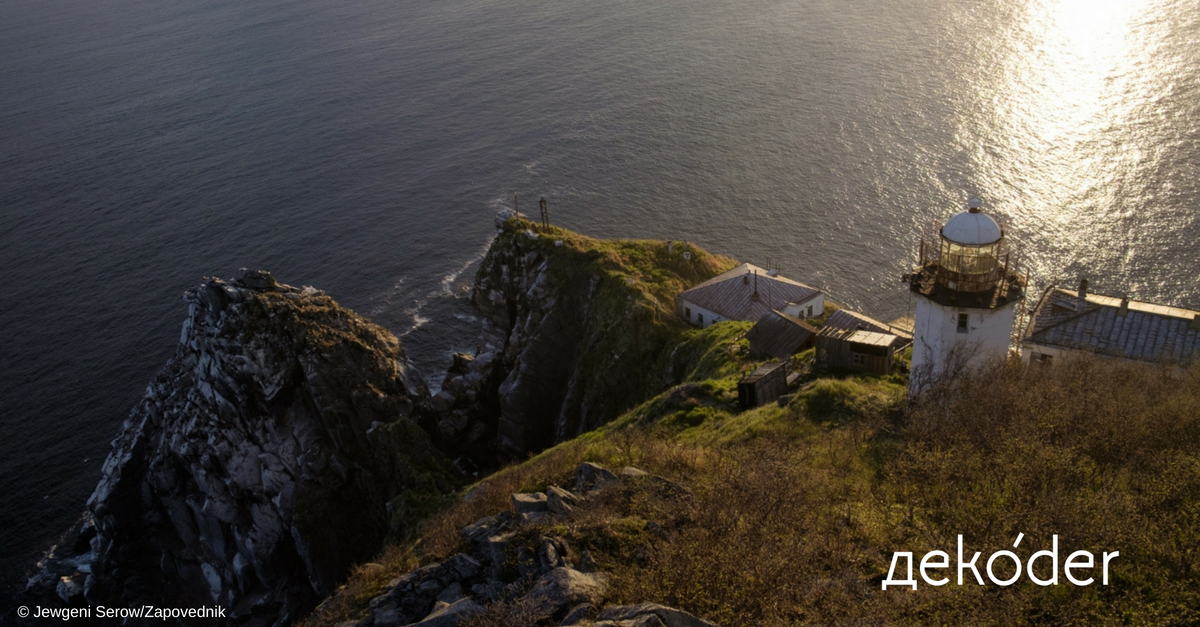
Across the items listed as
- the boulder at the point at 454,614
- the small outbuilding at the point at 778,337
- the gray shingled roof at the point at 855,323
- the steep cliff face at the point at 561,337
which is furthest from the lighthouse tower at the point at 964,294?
the steep cliff face at the point at 561,337

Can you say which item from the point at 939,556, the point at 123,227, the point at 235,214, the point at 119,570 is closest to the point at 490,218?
the point at 235,214

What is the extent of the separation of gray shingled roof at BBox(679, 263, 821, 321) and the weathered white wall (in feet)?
86.3

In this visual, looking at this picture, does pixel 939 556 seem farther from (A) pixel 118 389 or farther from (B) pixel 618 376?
(A) pixel 118 389

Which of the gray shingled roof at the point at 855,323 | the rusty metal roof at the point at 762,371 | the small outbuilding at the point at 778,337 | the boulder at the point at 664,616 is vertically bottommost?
the gray shingled roof at the point at 855,323

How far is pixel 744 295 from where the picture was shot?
61.5m

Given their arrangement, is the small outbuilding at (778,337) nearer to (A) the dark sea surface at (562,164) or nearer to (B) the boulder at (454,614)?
(B) the boulder at (454,614)

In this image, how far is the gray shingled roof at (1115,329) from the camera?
148 feet

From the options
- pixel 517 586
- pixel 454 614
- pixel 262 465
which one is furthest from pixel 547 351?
pixel 454 614

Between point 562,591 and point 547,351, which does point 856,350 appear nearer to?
point 562,591

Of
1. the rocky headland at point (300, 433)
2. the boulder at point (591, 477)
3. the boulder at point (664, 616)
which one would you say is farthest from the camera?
the rocky headland at point (300, 433)

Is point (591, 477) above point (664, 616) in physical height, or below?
below

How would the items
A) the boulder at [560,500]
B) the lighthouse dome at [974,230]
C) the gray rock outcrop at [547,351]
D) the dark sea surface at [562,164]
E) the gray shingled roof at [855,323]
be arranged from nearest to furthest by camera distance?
the boulder at [560,500], the lighthouse dome at [974,230], the gray shingled roof at [855,323], the gray rock outcrop at [547,351], the dark sea surface at [562,164]

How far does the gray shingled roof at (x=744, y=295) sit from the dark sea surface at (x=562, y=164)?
76.0 feet

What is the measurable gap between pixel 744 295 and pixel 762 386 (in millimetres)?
22145
